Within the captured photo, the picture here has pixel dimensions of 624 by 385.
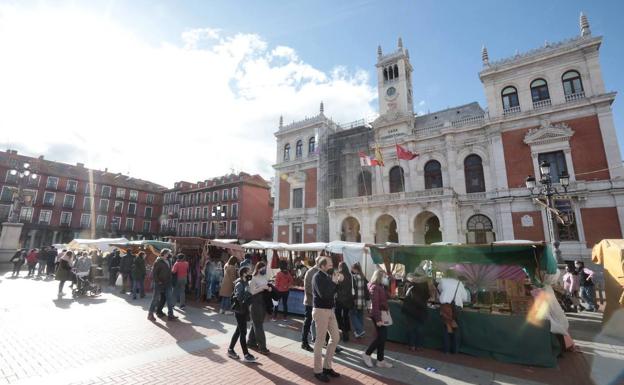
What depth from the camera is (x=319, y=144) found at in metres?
31.8

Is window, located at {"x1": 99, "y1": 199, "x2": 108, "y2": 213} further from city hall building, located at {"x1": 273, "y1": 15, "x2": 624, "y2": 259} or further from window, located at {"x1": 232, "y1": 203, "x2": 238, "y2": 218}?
city hall building, located at {"x1": 273, "y1": 15, "x2": 624, "y2": 259}

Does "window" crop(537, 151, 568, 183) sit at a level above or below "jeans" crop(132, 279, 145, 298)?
above

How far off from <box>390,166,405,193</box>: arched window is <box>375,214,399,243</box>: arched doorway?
107 inches

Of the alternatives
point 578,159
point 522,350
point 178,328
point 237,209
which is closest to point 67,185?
point 237,209

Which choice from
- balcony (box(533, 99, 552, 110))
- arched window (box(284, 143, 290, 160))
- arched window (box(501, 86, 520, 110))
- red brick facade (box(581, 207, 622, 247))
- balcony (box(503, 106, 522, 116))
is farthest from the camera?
arched window (box(284, 143, 290, 160))

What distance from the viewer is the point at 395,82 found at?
29172mm

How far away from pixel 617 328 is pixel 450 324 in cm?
596

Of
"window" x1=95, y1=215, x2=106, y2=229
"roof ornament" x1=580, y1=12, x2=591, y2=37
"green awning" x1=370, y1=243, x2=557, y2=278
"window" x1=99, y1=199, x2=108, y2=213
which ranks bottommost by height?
"green awning" x1=370, y1=243, x2=557, y2=278

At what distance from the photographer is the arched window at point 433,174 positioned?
81.6 feet

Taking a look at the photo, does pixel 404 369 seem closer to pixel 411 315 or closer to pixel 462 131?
pixel 411 315

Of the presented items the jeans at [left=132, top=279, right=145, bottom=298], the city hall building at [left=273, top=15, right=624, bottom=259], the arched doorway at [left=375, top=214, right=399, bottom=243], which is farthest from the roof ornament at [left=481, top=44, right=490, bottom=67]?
the jeans at [left=132, top=279, right=145, bottom=298]

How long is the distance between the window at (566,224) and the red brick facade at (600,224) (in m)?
0.57

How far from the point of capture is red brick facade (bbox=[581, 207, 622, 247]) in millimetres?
18000

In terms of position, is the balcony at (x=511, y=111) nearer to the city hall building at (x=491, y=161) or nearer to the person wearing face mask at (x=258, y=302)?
the city hall building at (x=491, y=161)
